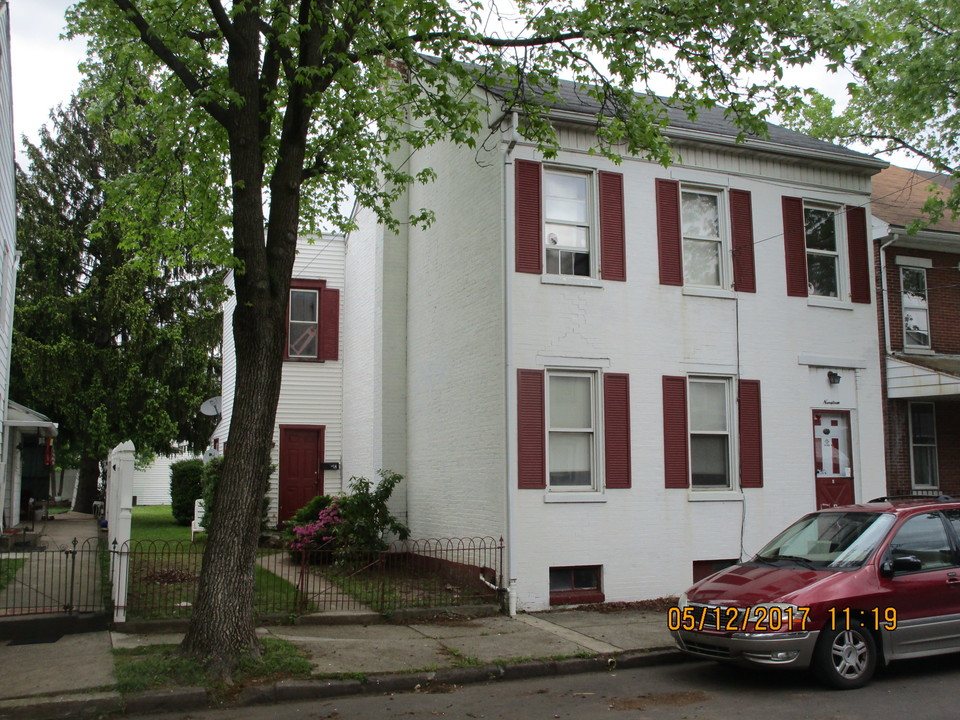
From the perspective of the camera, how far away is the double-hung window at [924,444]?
1581cm

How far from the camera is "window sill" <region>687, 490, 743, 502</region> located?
13336 millimetres

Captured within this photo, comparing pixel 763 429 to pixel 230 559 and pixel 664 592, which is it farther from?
pixel 230 559

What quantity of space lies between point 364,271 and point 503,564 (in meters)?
8.63

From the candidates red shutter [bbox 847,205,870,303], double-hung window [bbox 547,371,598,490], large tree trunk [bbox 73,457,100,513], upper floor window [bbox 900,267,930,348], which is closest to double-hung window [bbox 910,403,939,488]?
upper floor window [bbox 900,267,930,348]

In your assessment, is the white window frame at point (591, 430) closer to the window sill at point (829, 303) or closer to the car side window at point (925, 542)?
the window sill at point (829, 303)

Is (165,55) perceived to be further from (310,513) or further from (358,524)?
(310,513)

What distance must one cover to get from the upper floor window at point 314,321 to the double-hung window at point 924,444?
1217 centimetres

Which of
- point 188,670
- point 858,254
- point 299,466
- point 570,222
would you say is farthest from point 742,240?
point 299,466

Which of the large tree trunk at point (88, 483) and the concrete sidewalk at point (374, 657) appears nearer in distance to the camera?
the concrete sidewalk at point (374, 657)

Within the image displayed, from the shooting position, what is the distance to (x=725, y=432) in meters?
13.8

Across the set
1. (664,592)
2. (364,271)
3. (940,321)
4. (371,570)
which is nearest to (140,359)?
(364,271)

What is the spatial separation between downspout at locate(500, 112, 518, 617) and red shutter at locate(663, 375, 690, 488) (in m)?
2.59

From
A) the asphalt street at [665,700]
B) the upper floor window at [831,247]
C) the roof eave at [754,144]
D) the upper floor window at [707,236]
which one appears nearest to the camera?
the asphalt street at [665,700]

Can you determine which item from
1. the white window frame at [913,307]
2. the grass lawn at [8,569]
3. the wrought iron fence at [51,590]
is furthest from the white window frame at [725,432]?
the grass lawn at [8,569]
